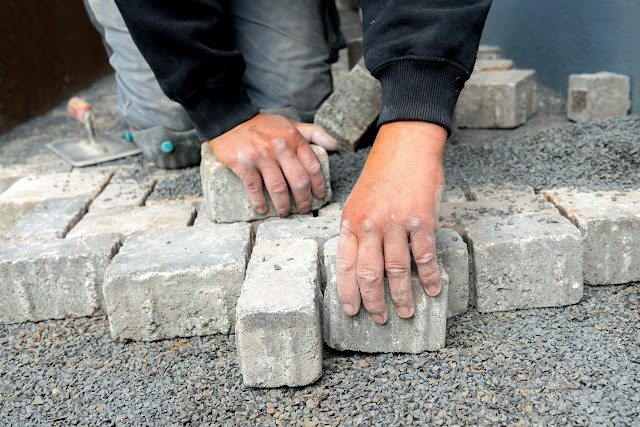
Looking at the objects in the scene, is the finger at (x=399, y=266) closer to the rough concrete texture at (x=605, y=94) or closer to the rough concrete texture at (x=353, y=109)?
the rough concrete texture at (x=353, y=109)

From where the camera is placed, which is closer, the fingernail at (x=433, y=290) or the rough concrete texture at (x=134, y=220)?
the fingernail at (x=433, y=290)

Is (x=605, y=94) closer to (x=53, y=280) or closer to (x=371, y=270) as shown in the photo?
(x=371, y=270)

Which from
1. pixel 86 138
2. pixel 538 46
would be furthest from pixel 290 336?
pixel 538 46

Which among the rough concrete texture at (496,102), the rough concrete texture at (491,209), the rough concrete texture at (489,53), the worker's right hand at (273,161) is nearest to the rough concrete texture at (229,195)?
the worker's right hand at (273,161)

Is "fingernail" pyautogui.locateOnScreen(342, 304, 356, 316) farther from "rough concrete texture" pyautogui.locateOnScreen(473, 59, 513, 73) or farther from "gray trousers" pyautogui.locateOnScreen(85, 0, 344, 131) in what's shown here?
"rough concrete texture" pyautogui.locateOnScreen(473, 59, 513, 73)

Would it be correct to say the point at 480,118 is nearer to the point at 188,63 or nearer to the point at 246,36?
the point at 246,36

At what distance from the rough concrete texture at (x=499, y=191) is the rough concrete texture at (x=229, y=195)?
1.84ft

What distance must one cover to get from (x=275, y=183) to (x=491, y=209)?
0.74 metres

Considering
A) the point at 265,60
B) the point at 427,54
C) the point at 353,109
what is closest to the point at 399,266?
the point at 427,54

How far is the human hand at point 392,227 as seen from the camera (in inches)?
58.9

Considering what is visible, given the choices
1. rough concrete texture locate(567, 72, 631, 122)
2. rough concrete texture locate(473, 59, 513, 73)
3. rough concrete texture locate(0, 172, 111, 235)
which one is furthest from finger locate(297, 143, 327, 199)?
rough concrete texture locate(473, 59, 513, 73)

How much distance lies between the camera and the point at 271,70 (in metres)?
3.23

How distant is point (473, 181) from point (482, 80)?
1.28m

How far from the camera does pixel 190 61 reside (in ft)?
6.89
